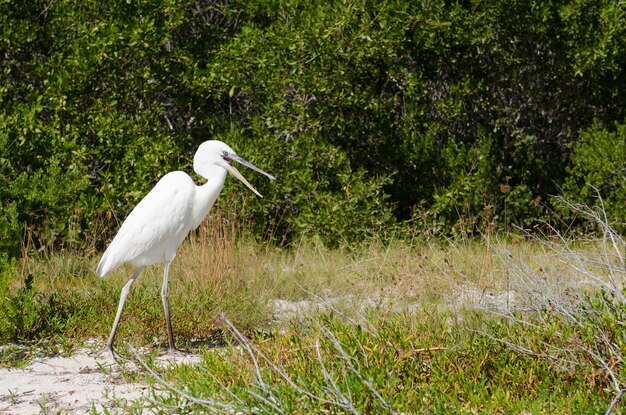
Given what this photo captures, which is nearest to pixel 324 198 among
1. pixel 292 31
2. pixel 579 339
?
pixel 292 31

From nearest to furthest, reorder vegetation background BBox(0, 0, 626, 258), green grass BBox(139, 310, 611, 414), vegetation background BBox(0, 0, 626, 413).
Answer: green grass BBox(139, 310, 611, 414), vegetation background BBox(0, 0, 626, 413), vegetation background BBox(0, 0, 626, 258)

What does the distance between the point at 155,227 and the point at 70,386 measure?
1.13m

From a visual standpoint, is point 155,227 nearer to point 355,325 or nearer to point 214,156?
point 214,156

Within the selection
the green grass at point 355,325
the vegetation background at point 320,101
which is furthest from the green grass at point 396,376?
the vegetation background at point 320,101

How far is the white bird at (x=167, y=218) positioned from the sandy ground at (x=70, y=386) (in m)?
0.39

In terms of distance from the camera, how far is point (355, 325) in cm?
446

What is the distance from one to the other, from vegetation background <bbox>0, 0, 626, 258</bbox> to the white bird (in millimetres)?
2198

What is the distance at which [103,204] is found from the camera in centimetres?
803

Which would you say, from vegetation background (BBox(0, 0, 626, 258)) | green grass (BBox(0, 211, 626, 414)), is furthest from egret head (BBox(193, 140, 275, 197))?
vegetation background (BBox(0, 0, 626, 258))

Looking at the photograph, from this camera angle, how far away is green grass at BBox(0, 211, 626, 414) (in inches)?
151

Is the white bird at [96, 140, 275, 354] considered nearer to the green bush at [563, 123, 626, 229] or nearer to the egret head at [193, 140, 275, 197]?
the egret head at [193, 140, 275, 197]

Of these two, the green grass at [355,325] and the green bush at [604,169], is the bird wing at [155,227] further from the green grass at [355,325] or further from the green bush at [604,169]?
the green bush at [604,169]

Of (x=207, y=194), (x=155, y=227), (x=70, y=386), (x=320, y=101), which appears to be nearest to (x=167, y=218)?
(x=155, y=227)

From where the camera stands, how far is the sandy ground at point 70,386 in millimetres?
4367
